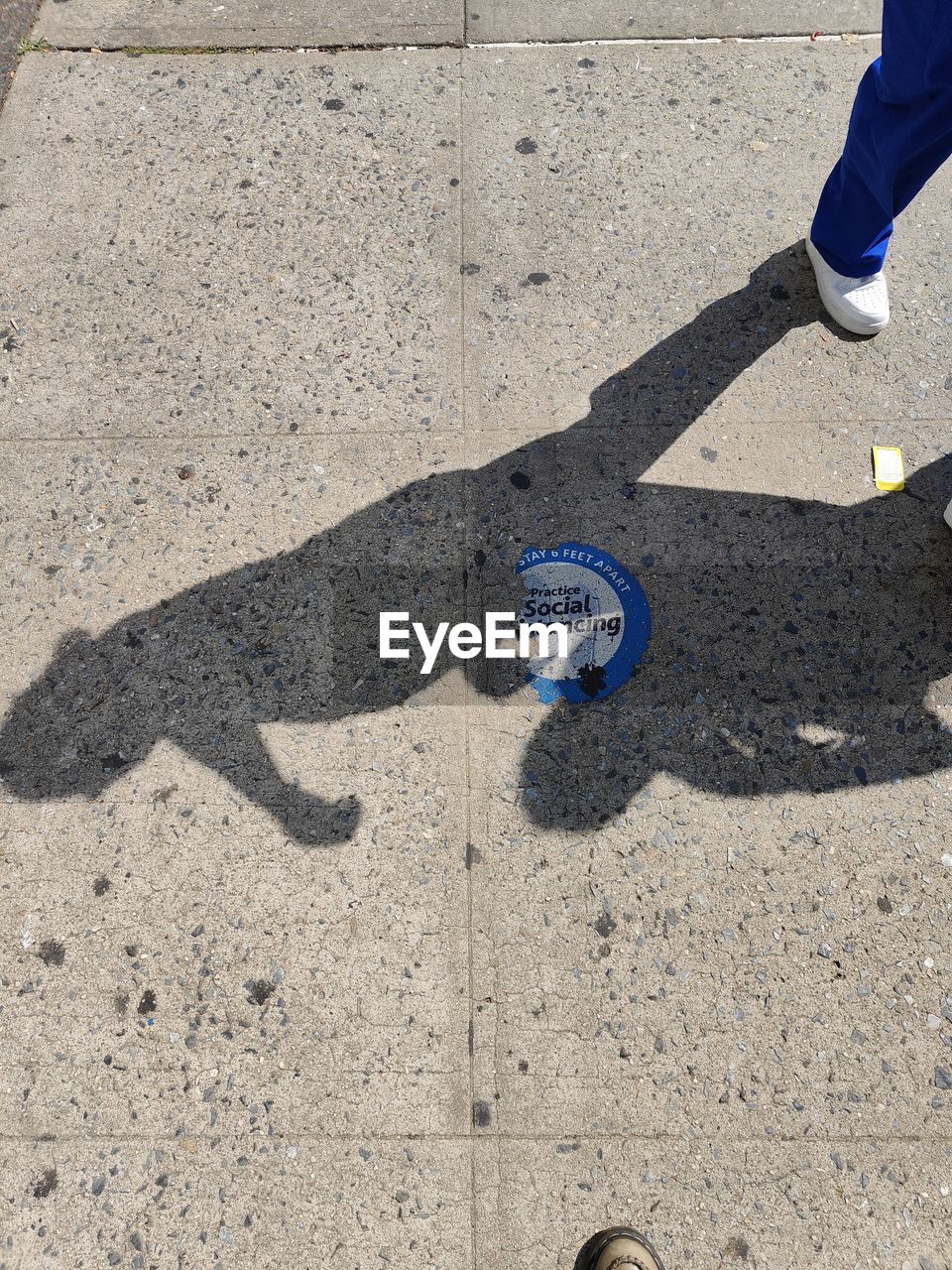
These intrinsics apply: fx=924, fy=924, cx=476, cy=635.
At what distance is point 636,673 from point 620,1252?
1.54 m

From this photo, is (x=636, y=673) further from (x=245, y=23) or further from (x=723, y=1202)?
(x=245, y=23)

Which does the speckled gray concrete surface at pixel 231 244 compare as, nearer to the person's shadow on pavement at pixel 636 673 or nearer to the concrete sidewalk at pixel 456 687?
the concrete sidewalk at pixel 456 687

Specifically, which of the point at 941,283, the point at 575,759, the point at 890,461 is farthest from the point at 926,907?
the point at 941,283

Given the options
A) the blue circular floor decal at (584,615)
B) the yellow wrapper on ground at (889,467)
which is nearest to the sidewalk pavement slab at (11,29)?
the blue circular floor decal at (584,615)

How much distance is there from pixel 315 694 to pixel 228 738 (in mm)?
294

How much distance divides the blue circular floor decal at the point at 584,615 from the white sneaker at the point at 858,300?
1.40m

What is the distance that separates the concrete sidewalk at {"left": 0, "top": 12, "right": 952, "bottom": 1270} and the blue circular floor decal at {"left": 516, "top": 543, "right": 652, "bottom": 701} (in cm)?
7

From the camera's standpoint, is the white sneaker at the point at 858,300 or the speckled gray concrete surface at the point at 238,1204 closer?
the speckled gray concrete surface at the point at 238,1204

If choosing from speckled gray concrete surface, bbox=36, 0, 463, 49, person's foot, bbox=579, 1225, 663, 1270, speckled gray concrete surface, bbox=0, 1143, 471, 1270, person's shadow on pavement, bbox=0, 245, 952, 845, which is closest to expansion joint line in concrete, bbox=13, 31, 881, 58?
speckled gray concrete surface, bbox=36, 0, 463, 49

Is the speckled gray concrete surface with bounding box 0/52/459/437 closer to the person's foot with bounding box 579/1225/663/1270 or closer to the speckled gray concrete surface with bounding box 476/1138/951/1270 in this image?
the speckled gray concrete surface with bounding box 476/1138/951/1270

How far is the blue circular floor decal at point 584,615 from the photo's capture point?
291 centimetres

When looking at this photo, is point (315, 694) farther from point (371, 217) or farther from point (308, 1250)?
point (371, 217)

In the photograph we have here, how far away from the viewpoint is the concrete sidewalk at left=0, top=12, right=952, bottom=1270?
238 cm

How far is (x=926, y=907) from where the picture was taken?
2.64 meters
